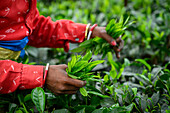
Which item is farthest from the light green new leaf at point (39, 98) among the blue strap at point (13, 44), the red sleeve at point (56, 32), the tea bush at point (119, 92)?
the red sleeve at point (56, 32)

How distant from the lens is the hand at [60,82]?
89 cm

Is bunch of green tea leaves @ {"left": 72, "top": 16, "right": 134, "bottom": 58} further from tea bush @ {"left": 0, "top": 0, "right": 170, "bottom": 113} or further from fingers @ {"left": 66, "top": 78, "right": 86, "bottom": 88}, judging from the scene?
fingers @ {"left": 66, "top": 78, "right": 86, "bottom": 88}

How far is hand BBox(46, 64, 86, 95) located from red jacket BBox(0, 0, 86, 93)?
49 mm

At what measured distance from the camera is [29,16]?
1087 mm

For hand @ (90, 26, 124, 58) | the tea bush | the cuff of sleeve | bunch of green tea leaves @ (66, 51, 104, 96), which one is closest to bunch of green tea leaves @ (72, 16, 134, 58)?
hand @ (90, 26, 124, 58)

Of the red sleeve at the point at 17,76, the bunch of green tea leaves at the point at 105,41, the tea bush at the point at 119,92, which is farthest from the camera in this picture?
the bunch of green tea leaves at the point at 105,41

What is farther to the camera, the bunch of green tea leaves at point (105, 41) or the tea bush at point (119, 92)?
the bunch of green tea leaves at point (105, 41)

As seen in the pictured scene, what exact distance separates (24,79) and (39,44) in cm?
50

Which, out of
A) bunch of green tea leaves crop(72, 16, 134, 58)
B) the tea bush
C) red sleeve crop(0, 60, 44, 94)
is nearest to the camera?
red sleeve crop(0, 60, 44, 94)

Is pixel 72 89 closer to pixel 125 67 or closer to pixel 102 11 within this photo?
pixel 125 67

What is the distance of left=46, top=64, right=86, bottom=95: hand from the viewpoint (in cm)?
89

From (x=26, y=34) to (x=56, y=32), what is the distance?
27 cm

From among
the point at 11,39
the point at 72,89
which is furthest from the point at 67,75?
the point at 11,39

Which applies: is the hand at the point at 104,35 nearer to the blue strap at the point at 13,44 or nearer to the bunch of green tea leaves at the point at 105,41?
the bunch of green tea leaves at the point at 105,41
